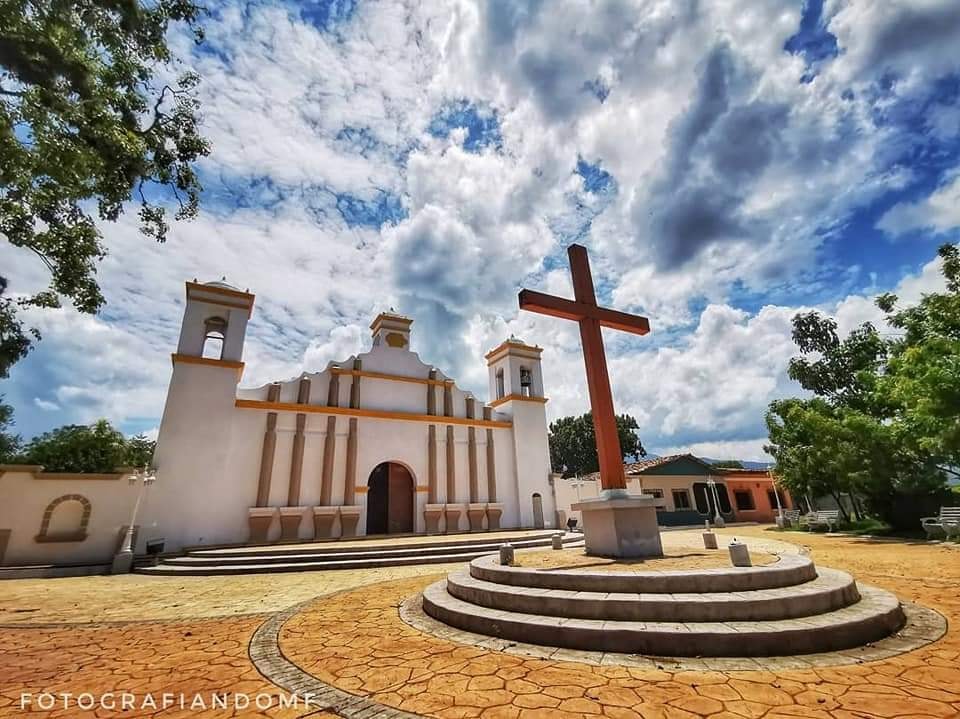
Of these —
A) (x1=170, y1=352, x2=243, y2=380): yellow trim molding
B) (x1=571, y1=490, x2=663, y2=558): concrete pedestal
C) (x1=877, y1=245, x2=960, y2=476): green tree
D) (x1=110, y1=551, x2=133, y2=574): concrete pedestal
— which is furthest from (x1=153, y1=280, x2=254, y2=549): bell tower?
(x1=877, y1=245, x2=960, y2=476): green tree

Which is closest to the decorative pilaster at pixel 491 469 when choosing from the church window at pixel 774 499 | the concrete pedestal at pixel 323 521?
the concrete pedestal at pixel 323 521

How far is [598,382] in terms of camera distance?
7531 millimetres

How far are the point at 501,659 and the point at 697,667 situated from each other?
1.61m

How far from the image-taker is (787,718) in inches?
100

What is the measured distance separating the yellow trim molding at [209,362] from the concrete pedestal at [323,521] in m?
5.62

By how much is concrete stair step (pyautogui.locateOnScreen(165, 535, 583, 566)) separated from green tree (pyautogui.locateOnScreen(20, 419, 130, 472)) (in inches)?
416

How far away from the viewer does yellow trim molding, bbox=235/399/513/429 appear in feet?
49.8

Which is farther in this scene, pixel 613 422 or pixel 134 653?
pixel 613 422

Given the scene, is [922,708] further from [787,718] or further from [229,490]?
[229,490]

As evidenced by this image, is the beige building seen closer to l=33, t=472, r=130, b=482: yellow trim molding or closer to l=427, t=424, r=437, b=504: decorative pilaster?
l=427, t=424, r=437, b=504: decorative pilaster

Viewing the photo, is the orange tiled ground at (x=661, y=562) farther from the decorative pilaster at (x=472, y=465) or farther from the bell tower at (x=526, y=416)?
the bell tower at (x=526, y=416)

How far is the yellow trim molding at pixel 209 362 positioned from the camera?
14097mm

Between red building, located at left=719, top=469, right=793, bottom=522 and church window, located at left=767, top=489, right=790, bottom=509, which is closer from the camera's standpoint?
Result: red building, located at left=719, top=469, right=793, bottom=522

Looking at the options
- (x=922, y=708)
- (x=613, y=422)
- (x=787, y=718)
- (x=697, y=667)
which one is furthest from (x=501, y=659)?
(x=613, y=422)
